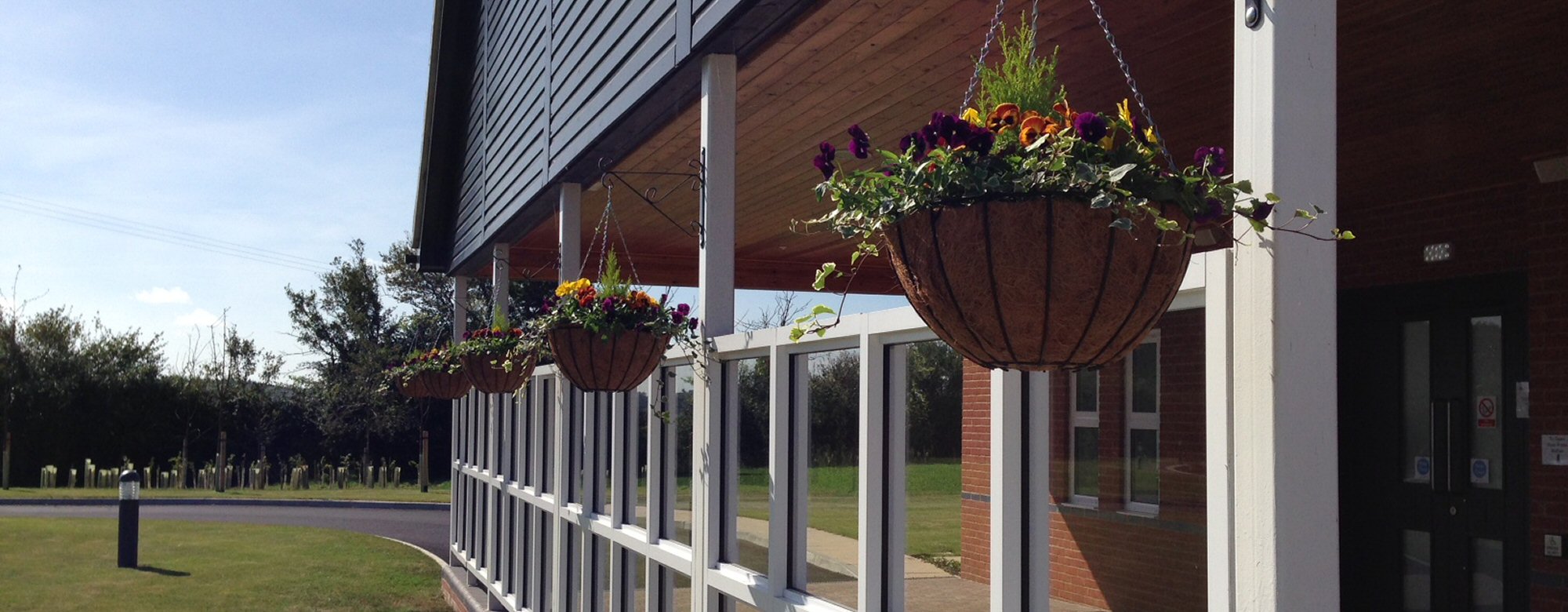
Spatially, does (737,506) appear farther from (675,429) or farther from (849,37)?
(849,37)

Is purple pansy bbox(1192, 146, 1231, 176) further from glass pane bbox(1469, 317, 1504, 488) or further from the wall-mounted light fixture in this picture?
the wall-mounted light fixture

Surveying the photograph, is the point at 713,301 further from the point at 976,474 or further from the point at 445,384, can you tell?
the point at 445,384

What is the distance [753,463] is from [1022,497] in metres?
1.61

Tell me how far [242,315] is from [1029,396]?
27.3m

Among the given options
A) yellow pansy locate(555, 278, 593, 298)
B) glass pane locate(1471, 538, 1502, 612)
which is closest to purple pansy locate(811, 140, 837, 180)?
yellow pansy locate(555, 278, 593, 298)

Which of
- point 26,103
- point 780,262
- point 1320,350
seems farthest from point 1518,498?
point 26,103

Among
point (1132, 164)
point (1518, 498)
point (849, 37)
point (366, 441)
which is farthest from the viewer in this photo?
point (366, 441)

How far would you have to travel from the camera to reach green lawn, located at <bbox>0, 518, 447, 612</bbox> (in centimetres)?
1017

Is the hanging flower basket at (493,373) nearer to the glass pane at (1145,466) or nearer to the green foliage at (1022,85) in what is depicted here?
the glass pane at (1145,466)

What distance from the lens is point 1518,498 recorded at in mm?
5414

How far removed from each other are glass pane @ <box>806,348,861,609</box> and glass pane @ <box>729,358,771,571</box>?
252mm

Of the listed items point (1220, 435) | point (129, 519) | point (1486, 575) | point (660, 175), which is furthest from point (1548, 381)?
point (129, 519)

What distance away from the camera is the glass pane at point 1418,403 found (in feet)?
19.2

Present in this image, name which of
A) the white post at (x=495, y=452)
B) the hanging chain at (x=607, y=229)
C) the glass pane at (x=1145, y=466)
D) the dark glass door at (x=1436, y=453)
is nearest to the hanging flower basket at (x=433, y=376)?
the white post at (x=495, y=452)
